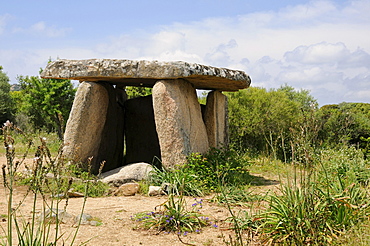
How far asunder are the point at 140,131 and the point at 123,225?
611cm

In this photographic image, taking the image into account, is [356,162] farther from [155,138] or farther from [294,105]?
[294,105]

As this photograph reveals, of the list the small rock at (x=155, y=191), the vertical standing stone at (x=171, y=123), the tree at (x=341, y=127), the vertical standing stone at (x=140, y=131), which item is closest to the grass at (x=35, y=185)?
the small rock at (x=155, y=191)

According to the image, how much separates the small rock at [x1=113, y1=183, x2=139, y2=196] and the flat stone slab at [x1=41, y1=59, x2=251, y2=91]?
6.93ft

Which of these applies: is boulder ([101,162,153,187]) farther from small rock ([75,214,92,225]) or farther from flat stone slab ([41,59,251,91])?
small rock ([75,214,92,225])

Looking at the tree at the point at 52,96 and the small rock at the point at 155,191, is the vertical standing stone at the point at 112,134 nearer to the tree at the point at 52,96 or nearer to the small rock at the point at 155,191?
the small rock at the point at 155,191

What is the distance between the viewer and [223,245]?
4.62m

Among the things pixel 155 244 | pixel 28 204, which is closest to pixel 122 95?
pixel 28 204

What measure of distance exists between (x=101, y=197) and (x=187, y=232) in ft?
9.88

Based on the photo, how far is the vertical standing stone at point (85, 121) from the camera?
29.4 ft

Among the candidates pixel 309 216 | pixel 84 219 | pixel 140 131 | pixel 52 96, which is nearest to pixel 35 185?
pixel 84 219

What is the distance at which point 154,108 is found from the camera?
8383mm

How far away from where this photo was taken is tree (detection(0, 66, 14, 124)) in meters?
24.1

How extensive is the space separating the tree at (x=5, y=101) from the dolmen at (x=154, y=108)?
1543 cm

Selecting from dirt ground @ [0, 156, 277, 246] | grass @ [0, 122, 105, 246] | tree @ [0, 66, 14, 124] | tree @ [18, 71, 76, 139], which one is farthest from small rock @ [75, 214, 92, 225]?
tree @ [0, 66, 14, 124]
